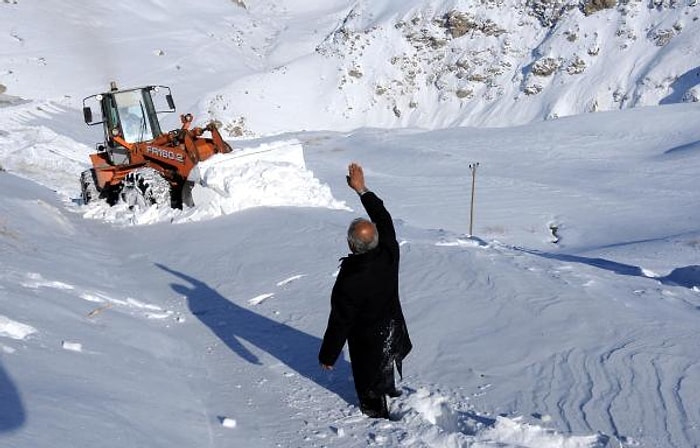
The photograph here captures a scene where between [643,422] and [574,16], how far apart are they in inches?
1850

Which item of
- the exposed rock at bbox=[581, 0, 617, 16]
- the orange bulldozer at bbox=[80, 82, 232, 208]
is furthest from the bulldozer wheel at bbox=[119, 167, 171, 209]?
the exposed rock at bbox=[581, 0, 617, 16]

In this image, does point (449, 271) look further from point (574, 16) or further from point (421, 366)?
point (574, 16)

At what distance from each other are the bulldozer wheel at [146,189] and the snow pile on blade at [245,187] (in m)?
0.13

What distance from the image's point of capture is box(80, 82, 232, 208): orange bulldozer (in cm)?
1182

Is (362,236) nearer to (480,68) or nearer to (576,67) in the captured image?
(576,67)

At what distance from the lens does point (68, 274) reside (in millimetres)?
7371

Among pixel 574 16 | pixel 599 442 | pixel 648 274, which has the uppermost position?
pixel 574 16

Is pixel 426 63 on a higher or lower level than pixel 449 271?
higher

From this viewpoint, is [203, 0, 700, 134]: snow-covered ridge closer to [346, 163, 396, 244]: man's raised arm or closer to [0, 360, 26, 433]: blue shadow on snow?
[346, 163, 396, 244]: man's raised arm

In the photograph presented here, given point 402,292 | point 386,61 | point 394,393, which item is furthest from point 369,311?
point 386,61

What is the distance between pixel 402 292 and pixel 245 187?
16.3 ft

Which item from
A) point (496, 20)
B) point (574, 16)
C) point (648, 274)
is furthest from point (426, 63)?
A: point (648, 274)

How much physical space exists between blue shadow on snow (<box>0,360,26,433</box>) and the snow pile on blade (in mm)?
7266

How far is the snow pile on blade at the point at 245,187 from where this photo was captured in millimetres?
11141
